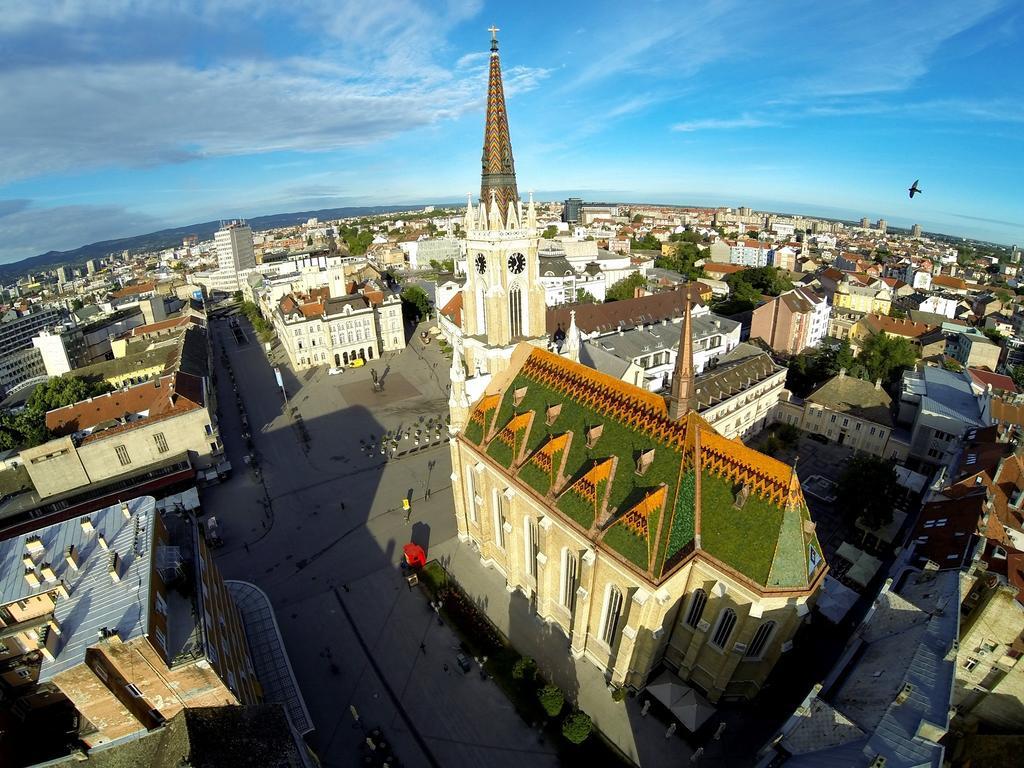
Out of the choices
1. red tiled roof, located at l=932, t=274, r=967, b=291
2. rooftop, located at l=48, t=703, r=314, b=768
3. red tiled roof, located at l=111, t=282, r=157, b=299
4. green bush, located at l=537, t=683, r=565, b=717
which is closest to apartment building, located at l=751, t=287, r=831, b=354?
red tiled roof, located at l=932, t=274, r=967, b=291

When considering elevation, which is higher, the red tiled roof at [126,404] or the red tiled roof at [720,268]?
the red tiled roof at [720,268]

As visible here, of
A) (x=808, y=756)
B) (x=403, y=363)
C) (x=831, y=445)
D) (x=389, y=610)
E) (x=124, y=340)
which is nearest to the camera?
(x=808, y=756)

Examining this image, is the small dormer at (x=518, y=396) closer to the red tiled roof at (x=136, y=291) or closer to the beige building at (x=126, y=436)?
the beige building at (x=126, y=436)

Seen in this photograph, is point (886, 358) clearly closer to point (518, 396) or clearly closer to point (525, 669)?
point (518, 396)

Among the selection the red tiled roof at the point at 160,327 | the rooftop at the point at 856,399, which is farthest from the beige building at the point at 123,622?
the red tiled roof at the point at 160,327

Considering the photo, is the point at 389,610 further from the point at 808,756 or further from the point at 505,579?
the point at 808,756

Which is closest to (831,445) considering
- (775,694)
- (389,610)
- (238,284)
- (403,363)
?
(775,694)

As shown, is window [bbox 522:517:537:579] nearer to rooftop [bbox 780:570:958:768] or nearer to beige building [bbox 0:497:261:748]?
rooftop [bbox 780:570:958:768]
